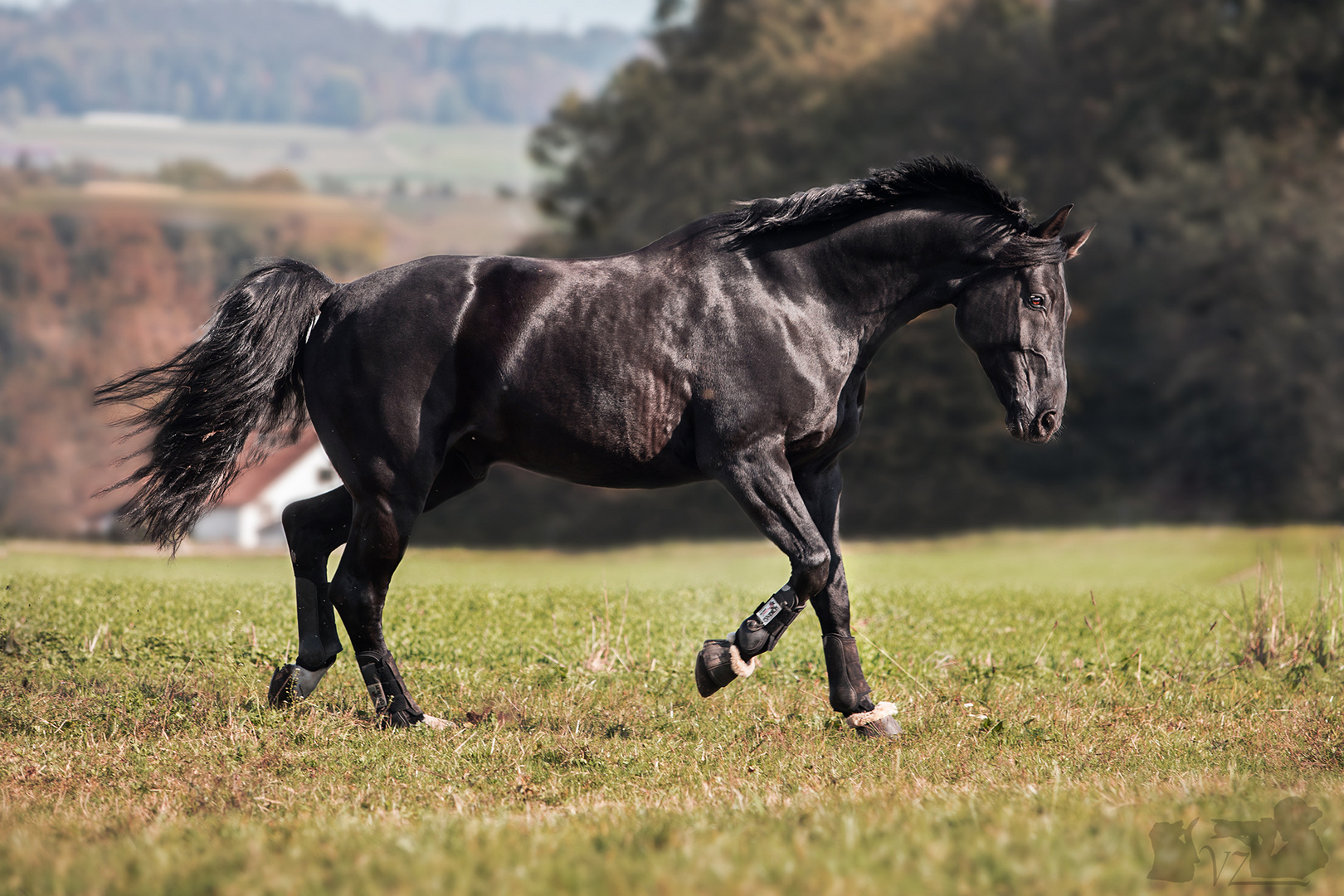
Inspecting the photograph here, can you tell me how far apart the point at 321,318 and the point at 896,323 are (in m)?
3.05

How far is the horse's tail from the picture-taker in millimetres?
6691

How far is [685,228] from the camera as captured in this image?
21.8 feet

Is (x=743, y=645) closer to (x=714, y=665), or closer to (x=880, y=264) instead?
(x=714, y=665)

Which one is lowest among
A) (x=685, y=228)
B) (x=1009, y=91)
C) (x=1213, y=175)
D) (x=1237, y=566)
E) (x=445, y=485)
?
(x=1237, y=566)

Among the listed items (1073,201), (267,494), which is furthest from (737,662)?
(267,494)

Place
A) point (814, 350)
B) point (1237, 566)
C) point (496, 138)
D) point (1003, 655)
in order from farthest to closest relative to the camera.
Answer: point (496, 138) → point (1237, 566) → point (1003, 655) → point (814, 350)

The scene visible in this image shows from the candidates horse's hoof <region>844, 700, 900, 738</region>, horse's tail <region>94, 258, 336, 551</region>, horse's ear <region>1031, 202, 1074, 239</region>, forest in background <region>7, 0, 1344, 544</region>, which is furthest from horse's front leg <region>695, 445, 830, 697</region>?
forest in background <region>7, 0, 1344, 544</region>

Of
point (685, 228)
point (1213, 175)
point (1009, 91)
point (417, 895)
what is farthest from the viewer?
point (1009, 91)

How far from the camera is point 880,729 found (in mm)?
6293

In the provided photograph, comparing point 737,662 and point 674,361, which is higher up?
point 674,361

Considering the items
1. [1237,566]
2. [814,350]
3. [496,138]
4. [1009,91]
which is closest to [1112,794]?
[814,350]

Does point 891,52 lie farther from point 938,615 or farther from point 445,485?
point 445,485

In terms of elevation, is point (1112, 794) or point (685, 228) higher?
point (685, 228)

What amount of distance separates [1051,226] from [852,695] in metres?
2.55
